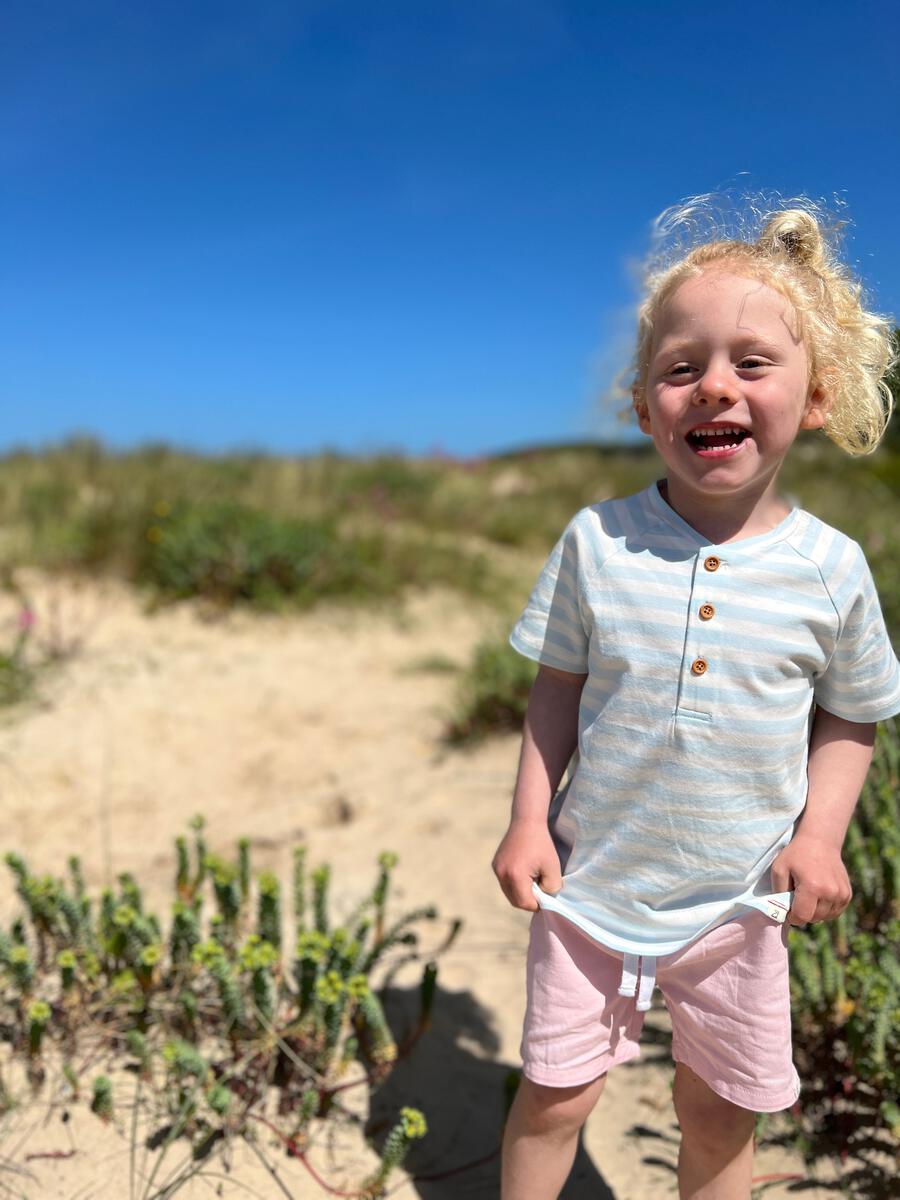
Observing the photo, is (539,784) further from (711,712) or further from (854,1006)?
(854,1006)

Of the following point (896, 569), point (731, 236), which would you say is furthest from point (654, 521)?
point (896, 569)

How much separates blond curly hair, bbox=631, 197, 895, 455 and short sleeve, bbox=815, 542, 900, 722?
0.23m

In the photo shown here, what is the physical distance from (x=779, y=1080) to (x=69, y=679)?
408 cm

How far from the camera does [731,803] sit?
1.43 meters

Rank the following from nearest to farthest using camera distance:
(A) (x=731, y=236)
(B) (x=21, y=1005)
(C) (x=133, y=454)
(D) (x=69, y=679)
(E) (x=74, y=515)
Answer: (A) (x=731, y=236)
(B) (x=21, y=1005)
(D) (x=69, y=679)
(E) (x=74, y=515)
(C) (x=133, y=454)

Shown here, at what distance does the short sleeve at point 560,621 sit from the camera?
1.53 meters

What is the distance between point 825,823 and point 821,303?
0.79 m

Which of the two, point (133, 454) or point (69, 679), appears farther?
point (133, 454)

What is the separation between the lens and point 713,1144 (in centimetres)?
151

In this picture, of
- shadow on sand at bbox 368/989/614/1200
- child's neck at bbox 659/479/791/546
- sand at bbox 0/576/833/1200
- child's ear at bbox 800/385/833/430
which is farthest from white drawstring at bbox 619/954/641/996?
child's ear at bbox 800/385/833/430

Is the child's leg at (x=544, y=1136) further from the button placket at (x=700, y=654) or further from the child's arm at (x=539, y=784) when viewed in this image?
the button placket at (x=700, y=654)

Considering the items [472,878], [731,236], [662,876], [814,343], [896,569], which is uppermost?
[731,236]

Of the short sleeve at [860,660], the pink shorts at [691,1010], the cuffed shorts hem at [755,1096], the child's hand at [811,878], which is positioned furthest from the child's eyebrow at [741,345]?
the cuffed shorts hem at [755,1096]

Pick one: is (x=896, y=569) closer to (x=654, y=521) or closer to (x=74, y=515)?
(x=654, y=521)
